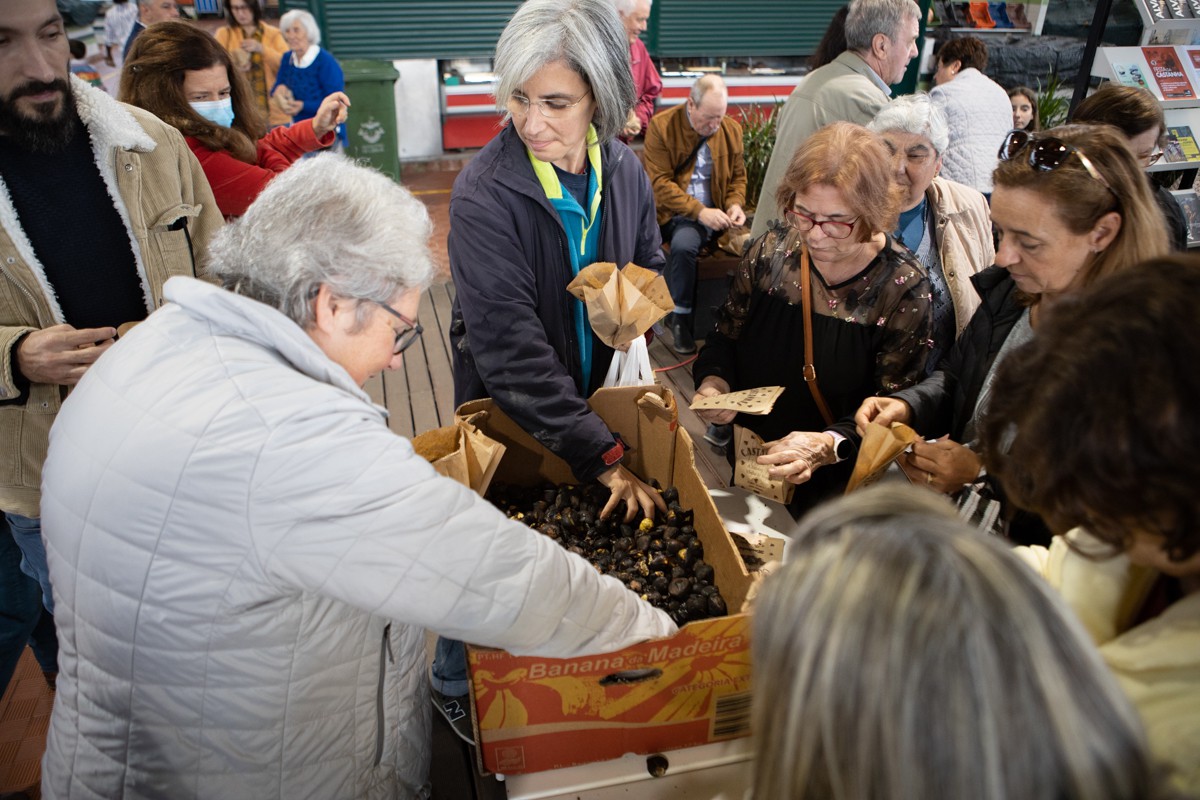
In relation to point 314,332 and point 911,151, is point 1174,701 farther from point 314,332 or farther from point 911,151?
point 911,151

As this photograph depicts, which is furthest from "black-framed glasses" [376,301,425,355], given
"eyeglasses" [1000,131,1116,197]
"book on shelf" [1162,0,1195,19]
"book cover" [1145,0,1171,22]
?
"book on shelf" [1162,0,1195,19]

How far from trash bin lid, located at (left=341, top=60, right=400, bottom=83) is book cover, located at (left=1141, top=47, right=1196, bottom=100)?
18.6 feet

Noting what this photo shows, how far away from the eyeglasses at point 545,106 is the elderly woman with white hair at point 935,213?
1.37 meters

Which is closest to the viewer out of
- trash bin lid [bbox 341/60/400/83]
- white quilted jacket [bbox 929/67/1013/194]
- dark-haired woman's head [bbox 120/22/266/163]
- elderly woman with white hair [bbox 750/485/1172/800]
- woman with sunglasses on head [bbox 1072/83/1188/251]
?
elderly woman with white hair [bbox 750/485/1172/800]

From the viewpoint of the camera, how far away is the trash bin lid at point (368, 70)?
6707 mm

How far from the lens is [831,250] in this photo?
201 centimetres

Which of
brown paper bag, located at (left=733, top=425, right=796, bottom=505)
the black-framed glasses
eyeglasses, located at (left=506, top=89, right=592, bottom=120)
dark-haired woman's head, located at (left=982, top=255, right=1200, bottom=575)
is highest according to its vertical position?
eyeglasses, located at (left=506, top=89, right=592, bottom=120)

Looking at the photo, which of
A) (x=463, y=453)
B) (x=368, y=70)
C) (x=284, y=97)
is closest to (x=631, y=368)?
(x=463, y=453)

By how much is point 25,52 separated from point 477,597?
1651 millimetres

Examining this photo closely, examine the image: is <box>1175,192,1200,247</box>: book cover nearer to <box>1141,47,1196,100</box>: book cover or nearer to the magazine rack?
the magazine rack

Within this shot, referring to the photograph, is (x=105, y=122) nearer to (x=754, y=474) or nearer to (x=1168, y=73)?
(x=754, y=474)

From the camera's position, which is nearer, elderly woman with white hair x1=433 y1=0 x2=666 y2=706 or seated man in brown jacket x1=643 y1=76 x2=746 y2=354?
elderly woman with white hair x1=433 y1=0 x2=666 y2=706

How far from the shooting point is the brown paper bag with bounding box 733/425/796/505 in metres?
1.84

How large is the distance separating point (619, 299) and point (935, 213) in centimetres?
158
